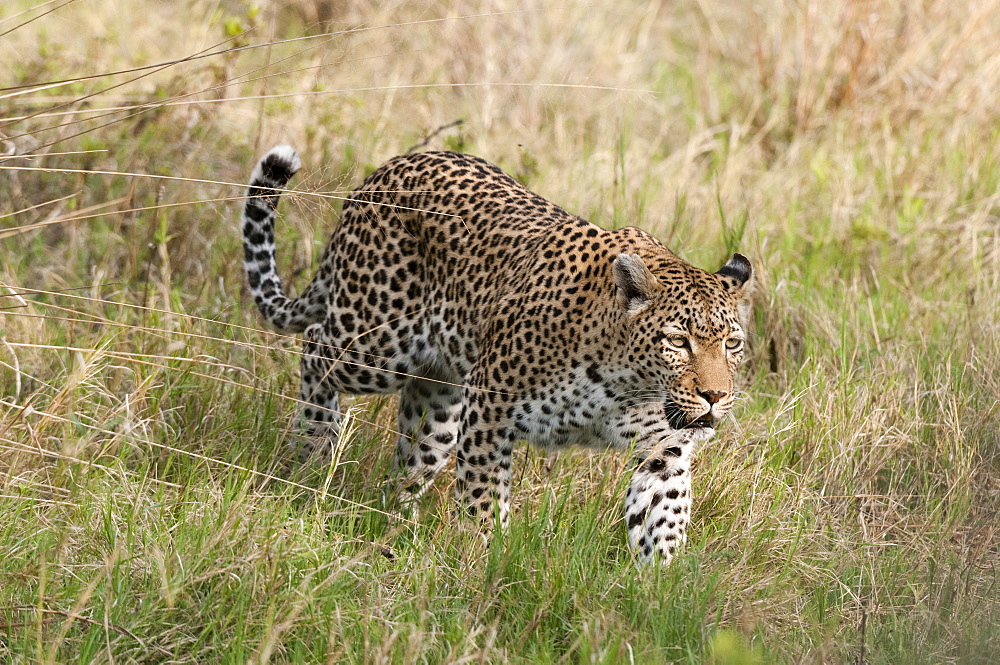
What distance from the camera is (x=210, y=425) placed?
562 cm

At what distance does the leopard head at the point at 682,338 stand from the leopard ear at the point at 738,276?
0.06m

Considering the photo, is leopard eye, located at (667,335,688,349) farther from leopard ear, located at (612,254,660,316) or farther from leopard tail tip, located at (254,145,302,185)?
leopard tail tip, located at (254,145,302,185)

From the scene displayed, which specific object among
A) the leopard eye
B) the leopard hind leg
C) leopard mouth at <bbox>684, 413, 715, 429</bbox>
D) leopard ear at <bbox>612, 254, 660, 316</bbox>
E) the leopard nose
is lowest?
the leopard hind leg

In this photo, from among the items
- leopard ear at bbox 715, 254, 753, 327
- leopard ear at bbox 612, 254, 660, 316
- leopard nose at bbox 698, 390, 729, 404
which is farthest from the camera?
leopard ear at bbox 715, 254, 753, 327

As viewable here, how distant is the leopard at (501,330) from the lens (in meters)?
4.87

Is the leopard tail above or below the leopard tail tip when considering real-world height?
below

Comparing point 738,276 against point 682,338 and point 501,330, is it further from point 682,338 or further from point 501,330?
point 501,330

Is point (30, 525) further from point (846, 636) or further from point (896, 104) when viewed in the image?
point (896, 104)

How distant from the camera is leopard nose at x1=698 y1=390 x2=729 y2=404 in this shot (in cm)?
471

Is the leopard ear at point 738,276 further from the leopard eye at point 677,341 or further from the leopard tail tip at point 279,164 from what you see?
the leopard tail tip at point 279,164

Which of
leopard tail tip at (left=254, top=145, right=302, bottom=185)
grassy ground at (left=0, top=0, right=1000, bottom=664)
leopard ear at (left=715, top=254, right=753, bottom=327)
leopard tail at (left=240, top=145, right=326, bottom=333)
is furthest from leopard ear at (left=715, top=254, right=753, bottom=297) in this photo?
leopard tail at (left=240, top=145, right=326, bottom=333)

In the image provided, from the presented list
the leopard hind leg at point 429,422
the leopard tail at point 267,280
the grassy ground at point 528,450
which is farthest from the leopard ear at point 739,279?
the leopard tail at point 267,280

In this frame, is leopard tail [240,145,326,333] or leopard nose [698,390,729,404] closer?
leopard nose [698,390,729,404]

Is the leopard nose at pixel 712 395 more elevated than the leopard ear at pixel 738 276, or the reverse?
the leopard ear at pixel 738 276
